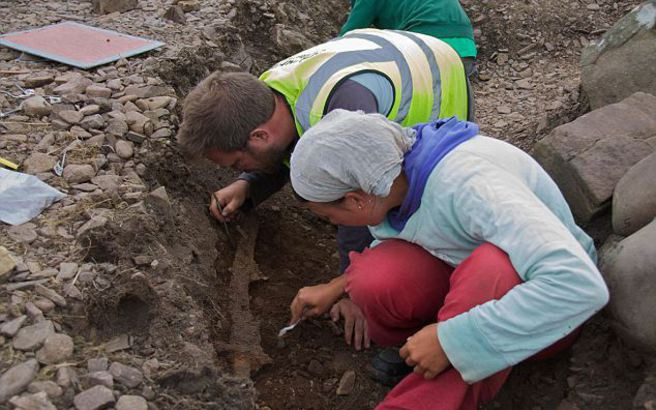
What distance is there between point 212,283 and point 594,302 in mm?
1544

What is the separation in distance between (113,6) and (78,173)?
189 cm

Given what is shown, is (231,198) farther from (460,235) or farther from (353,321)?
(460,235)

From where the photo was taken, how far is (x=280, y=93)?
2.59 meters

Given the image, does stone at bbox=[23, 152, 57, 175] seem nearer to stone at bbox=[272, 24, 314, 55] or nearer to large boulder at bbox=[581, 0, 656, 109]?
stone at bbox=[272, 24, 314, 55]

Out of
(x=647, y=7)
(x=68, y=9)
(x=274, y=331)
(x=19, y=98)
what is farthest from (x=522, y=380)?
(x=68, y=9)

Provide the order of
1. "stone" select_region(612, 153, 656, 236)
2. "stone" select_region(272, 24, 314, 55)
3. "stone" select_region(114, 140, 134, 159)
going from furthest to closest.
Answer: "stone" select_region(272, 24, 314, 55), "stone" select_region(114, 140, 134, 159), "stone" select_region(612, 153, 656, 236)

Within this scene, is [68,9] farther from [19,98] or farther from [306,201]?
[306,201]

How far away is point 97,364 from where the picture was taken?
199cm

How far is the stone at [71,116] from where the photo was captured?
9.79ft

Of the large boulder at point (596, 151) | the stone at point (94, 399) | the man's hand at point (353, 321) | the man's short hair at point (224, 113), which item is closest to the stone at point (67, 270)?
the stone at point (94, 399)

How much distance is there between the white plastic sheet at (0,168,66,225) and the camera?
96.5 inches

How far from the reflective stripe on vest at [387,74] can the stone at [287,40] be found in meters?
1.61

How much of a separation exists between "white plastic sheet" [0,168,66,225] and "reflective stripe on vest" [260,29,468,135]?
93 centimetres

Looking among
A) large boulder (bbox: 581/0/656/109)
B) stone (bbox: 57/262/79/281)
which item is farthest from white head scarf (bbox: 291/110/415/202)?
large boulder (bbox: 581/0/656/109)
